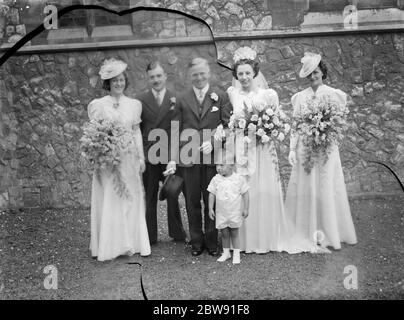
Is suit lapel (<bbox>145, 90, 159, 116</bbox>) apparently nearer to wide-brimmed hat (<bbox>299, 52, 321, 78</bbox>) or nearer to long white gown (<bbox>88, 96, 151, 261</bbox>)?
long white gown (<bbox>88, 96, 151, 261</bbox>)

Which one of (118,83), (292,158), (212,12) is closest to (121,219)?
(118,83)

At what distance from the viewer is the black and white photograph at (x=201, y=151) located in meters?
4.18

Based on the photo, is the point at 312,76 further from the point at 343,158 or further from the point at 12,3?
the point at 12,3

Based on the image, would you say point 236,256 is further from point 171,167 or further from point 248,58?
point 248,58

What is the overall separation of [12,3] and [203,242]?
93.7 inches

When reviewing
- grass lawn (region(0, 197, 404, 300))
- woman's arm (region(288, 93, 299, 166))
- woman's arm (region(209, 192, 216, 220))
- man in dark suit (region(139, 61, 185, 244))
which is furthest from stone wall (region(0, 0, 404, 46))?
grass lawn (region(0, 197, 404, 300))

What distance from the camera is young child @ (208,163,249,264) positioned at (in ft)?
13.8

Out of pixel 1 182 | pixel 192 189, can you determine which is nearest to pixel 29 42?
pixel 1 182

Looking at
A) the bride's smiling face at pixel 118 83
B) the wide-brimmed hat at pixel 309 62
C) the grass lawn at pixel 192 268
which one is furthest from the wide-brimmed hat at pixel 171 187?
the wide-brimmed hat at pixel 309 62

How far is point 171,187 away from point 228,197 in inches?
17.4

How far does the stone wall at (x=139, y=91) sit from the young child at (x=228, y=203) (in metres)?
0.43

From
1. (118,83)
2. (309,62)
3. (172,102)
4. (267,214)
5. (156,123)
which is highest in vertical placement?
(309,62)

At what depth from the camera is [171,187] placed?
4246mm

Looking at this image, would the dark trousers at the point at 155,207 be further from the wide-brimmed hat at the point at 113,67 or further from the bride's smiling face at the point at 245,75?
the bride's smiling face at the point at 245,75
